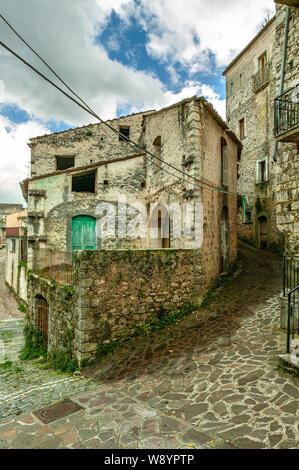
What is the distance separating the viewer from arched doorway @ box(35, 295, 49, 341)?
8.95 meters

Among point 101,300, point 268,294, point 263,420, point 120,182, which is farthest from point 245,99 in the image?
point 263,420

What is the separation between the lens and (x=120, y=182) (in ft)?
41.1

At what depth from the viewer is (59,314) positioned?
7.56 metres

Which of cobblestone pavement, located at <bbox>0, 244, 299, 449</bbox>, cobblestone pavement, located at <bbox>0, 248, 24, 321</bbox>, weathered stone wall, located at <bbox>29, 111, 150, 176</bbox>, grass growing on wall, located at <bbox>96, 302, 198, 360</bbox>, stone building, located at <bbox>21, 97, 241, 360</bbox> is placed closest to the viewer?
cobblestone pavement, located at <bbox>0, 244, 299, 449</bbox>

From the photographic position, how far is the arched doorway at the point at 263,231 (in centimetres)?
1651

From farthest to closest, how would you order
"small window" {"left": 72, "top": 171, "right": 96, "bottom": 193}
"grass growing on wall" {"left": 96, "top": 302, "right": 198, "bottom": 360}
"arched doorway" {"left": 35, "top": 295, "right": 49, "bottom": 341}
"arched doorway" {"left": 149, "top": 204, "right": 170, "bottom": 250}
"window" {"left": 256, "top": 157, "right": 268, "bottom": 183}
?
"window" {"left": 256, "top": 157, "right": 268, "bottom": 183}, "small window" {"left": 72, "top": 171, "right": 96, "bottom": 193}, "arched doorway" {"left": 149, "top": 204, "right": 170, "bottom": 250}, "arched doorway" {"left": 35, "top": 295, "right": 49, "bottom": 341}, "grass growing on wall" {"left": 96, "top": 302, "right": 198, "bottom": 360}

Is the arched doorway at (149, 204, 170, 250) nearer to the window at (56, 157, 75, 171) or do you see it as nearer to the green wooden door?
the green wooden door

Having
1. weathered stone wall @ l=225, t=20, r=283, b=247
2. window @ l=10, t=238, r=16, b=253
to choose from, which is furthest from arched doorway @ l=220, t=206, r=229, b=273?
window @ l=10, t=238, r=16, b=253

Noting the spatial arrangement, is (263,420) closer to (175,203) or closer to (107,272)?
(107,272)

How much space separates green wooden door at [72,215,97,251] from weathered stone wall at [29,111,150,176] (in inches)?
189

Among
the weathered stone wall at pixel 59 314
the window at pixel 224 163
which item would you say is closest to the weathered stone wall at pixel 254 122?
the window at pixel 224 163

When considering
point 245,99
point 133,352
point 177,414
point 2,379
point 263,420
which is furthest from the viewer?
point 245,99

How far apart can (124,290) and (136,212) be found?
630 centimetres
